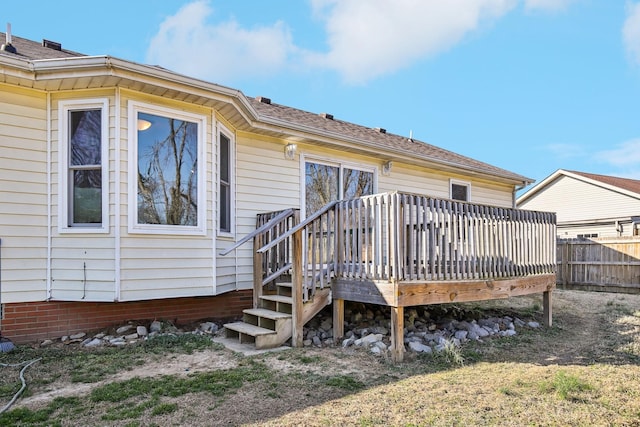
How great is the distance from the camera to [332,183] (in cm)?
866

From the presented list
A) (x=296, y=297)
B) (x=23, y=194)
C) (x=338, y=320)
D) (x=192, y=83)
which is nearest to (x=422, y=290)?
(x=338, y=320)

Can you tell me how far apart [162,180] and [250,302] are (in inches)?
105

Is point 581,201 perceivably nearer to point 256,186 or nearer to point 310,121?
point 310,121

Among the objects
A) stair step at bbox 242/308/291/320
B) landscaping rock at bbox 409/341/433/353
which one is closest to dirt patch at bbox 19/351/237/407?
stair step at bbox 242/308/291/320

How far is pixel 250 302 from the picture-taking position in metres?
7.39

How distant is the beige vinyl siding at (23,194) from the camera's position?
17.5ft

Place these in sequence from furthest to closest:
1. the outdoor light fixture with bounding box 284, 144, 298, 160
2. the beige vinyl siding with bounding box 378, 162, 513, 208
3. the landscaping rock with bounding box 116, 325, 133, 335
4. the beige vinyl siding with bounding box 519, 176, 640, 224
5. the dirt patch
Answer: the beige vinyl siding with bounding box 519, 176, 640, 224
the beige vinyl siding with bounding box 378, 162, 513, 208
the outdoor light fixture with bounding box 284, 144, 298, 160
the landscaping rock with bounding box 116, 325, 133, 335
the dirt patch

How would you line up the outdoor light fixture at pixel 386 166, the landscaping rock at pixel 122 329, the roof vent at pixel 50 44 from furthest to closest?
1. the outdoor light fixture at pixel 386 166
2. the roof vent at pixel 50 44
3. the landscaping rock at pixel 122 329

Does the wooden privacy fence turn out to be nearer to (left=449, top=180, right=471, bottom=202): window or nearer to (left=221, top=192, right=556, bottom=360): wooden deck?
(left=449, top=180, right=471, bottom=202): window

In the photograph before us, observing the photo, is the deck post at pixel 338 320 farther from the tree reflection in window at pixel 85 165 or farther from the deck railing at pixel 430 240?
the tree reflection in window at pixel 85 165

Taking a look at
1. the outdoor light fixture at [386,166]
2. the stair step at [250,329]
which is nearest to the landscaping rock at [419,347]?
the stair step at [250,329]

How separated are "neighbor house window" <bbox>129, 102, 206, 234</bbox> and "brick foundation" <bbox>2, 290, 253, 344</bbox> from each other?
124 cm

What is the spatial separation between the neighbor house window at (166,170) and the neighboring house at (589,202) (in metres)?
18.2

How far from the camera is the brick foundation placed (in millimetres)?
5426
